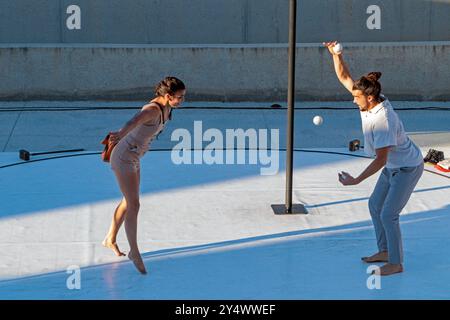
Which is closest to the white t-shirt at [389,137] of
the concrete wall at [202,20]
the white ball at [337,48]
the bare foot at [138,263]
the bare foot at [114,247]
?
the white ball at [337,48]

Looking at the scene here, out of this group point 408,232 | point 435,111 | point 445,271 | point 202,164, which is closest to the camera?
point 445,271

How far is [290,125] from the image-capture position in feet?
27.4

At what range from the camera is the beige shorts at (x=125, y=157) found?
703 cm

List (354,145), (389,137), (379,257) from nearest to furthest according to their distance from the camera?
(389,137) < (379,257) < (354,145)

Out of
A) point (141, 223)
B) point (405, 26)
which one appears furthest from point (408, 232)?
point (405, 26)

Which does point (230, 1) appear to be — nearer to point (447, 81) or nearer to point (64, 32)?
point (64, 32)

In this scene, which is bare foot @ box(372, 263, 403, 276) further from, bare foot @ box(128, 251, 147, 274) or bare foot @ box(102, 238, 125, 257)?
bare foot @ box(102, 238, 125, 257)

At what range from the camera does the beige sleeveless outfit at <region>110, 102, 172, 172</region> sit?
7.02m

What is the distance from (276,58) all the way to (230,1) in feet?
3.14

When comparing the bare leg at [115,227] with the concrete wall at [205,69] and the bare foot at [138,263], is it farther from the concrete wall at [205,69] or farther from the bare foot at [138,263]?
the concrete wall at [205,69]

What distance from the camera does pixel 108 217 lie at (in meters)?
8.41

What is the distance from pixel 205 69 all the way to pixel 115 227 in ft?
19.3

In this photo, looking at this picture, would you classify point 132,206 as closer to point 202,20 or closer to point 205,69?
point 205,69

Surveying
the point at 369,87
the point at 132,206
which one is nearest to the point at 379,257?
the point at 369,87
